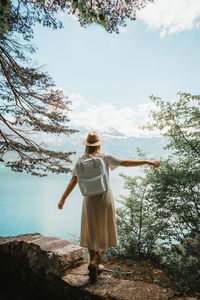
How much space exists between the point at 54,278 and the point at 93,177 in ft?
4.37

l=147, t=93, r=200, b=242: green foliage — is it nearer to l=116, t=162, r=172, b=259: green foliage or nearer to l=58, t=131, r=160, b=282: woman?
l=116, t=162, r=172, b=259: green foliage

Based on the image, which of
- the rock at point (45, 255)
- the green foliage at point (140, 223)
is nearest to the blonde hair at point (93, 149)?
the rock at point (45, 255)

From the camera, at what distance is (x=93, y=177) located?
5.69 feet

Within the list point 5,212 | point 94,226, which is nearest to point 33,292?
point 94,226

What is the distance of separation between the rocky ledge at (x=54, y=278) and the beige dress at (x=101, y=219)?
1.19ft

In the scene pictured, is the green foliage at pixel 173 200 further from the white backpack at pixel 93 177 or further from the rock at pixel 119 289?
the white backpack at pixel 93 177

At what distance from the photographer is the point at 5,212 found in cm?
2420

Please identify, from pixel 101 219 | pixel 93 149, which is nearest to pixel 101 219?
pixel 101 219

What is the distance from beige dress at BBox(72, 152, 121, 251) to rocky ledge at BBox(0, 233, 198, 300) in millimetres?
364

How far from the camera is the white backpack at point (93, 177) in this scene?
171cm

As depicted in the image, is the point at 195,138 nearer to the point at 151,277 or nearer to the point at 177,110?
the point at 177,110

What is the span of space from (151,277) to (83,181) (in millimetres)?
1598

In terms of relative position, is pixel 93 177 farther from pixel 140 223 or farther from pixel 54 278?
pixel 140 223

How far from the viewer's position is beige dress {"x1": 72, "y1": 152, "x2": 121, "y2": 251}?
5.97ft
